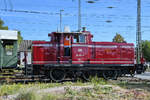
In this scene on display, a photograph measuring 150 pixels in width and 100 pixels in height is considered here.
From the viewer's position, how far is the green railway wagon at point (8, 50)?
1246 cm

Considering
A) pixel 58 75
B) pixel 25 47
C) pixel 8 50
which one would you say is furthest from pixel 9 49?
pixel 25 47

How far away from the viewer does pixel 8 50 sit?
12.8m

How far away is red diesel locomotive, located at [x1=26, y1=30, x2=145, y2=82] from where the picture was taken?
12.0 m

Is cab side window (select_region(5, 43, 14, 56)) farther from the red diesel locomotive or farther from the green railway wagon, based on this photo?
the red diesel locomotive

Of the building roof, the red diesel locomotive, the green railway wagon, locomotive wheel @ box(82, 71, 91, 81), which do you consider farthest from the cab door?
the building roof

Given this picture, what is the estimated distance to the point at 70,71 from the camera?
12.2m

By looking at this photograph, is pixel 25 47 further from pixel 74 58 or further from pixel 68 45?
pixel 74 58

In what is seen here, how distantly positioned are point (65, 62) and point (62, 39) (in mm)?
1489

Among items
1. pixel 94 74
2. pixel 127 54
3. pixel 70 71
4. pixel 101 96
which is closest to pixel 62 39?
pixel 70 71

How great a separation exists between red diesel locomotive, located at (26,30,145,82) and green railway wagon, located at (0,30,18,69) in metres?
1.60

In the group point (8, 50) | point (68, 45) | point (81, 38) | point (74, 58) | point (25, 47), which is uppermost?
point (81, 38)

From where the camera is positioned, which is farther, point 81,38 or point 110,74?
point 110,74

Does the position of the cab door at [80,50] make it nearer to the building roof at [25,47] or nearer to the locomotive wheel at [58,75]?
the locomotive wheel at [58,75]

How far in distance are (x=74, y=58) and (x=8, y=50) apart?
14.9 feet
